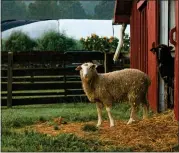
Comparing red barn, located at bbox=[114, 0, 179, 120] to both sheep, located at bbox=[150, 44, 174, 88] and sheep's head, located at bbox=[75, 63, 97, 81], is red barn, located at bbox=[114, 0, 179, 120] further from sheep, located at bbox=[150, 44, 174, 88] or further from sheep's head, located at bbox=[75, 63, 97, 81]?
sheep's head, located at bbox=[75, 63, 97, 81]

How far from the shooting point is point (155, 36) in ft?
39.0

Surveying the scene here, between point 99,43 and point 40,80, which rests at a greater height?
point 99,43

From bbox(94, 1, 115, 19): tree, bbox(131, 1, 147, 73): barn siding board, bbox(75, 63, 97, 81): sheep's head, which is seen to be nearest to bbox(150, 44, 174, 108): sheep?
bbox(75, 63, 97, 81): sheep's head

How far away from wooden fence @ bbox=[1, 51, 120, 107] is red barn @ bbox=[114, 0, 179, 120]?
1541 millimetres

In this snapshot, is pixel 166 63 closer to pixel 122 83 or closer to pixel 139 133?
pixel 122 83

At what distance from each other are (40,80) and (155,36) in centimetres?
548

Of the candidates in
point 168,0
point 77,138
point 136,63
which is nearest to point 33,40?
point 136,63

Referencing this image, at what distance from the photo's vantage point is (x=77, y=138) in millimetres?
7809

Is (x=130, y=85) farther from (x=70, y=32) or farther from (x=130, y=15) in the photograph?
(x=70, y=32)

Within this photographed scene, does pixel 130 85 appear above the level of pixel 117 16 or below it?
below

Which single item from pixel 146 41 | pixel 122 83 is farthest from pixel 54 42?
pixel 122 83

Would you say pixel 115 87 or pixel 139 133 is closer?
pixel 139 133

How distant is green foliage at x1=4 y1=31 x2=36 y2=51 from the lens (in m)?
35.0

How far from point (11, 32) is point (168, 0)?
27967 mm
